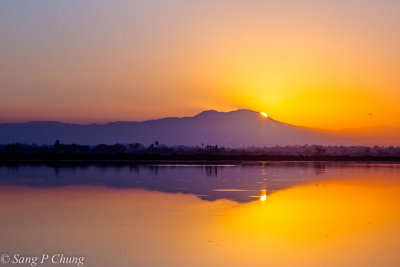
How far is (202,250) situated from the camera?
13.4 metres

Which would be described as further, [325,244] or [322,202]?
[322,202]

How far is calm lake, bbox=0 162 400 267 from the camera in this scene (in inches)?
507

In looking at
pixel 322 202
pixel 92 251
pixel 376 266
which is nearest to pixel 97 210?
pixel 92 251

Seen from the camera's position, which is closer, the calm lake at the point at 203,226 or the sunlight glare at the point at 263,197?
the calm lake at the point at 203,226

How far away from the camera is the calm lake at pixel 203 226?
1288 centimetres

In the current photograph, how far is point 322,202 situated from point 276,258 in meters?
10.5

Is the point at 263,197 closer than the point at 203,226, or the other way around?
the point at 203,226

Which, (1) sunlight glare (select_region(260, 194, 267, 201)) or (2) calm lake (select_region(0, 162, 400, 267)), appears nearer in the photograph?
(2) calm lake (select_region(0, 162, 400, 267))

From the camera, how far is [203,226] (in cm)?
1667

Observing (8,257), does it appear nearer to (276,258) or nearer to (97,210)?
(276,258)

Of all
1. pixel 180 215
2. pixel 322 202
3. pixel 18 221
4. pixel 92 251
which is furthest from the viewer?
pixel 322 202

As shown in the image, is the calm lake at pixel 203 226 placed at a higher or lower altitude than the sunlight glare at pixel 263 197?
lower

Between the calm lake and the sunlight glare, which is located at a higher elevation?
the sunlight glare

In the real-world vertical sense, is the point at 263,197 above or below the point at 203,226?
above
